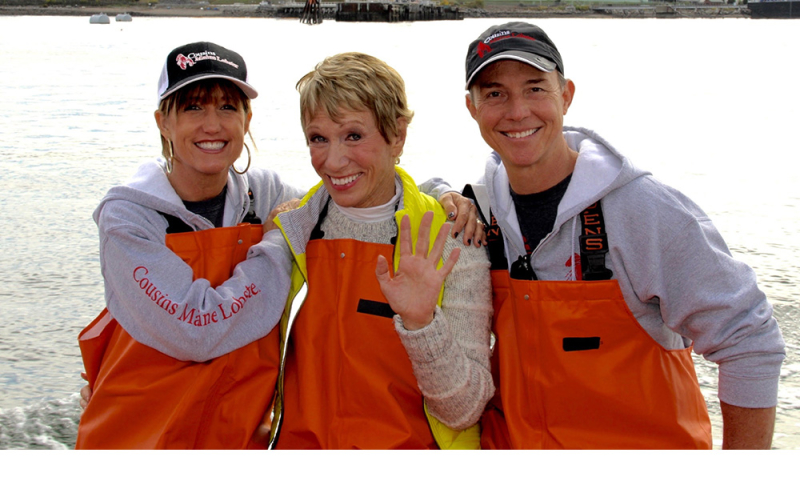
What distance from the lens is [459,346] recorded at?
2.04m

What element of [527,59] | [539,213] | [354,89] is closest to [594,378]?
[539,213]

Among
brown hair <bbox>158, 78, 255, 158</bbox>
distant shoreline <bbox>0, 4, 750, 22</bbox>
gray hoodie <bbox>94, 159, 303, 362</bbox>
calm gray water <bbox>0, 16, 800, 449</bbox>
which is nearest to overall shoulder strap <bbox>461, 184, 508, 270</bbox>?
gray hoodie <bbox>94, 159, 303, 362</bbox>

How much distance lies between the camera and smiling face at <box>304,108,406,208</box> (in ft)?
6.89

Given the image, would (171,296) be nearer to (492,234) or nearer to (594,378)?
(492,234)

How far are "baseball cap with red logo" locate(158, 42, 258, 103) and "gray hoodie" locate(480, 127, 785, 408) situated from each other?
106 cm

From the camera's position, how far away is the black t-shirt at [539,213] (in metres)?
2.19

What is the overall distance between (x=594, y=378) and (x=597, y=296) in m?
0.23

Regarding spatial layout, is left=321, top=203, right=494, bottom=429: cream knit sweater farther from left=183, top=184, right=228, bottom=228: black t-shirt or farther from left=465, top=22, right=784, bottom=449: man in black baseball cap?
left=183, top=184, right=228, bottom=228: black t-shirt

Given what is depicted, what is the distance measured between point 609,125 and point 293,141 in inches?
188

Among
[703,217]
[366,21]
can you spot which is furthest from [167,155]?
[366,21]

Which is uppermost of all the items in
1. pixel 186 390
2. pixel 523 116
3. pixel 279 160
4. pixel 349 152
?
pixel 523 116

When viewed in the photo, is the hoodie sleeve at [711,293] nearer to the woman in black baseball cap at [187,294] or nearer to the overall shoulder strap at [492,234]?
the overall shoulder strap at [492,234]

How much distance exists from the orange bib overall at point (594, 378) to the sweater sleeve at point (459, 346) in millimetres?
117

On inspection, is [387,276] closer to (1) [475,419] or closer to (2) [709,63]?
(1) [475,419]
